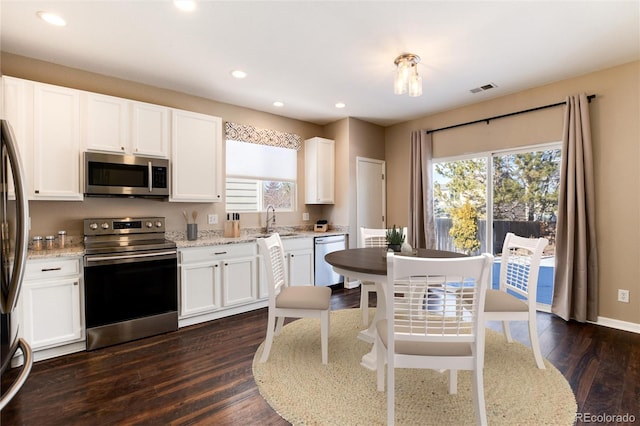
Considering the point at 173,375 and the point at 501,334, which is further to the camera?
the point at 501,334

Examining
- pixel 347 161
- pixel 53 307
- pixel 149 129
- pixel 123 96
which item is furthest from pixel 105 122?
pixel 347 161

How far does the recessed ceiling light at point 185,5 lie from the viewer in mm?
2077

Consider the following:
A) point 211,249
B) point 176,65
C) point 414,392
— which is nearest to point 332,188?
point 211,249

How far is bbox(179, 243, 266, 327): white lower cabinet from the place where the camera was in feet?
10.4

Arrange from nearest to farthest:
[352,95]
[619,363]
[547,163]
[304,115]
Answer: [619,363], [547,163], [352,95], [304,115]

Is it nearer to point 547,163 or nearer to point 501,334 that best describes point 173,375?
point 501,334

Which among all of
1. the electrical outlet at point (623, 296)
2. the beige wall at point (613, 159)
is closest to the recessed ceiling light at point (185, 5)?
the beige wall at point (613, 159)

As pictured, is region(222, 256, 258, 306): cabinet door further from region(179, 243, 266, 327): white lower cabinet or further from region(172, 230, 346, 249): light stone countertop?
region(172, 230, 346, 249): light stone countertop

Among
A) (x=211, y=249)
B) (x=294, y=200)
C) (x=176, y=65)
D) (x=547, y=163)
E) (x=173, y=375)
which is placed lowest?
(x=173, y=375)

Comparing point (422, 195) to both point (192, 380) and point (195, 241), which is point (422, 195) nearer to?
point (195, 241)

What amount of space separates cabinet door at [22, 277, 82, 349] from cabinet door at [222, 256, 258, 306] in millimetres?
1288

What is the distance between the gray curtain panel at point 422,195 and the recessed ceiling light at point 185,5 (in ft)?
11.2

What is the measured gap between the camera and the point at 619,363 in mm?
2346

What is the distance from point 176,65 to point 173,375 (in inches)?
107
